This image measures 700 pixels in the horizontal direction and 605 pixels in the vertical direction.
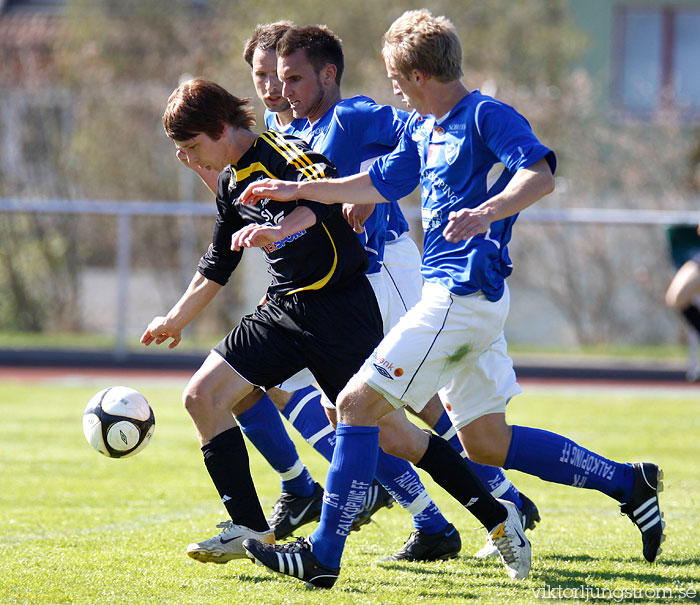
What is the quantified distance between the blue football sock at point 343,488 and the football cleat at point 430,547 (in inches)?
25.0

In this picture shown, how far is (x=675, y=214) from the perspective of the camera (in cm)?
1538

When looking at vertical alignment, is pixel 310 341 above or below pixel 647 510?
above

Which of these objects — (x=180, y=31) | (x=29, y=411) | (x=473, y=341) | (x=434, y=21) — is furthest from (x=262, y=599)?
(x=180, y=31)

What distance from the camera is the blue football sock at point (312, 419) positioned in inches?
198

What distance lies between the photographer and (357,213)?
14.8 feet

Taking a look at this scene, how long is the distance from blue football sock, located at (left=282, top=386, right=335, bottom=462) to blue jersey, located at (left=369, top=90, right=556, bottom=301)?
4.15 ft

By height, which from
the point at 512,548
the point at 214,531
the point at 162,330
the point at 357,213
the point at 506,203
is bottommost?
the point at 214,531

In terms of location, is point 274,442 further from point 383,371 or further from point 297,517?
point 383,371

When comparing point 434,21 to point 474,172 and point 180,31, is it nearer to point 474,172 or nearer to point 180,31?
point 474,172

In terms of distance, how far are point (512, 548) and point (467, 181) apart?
4.66 feet

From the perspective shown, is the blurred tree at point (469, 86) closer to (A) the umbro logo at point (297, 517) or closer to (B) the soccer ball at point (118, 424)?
(A) the umbro logo at point (297, 517)

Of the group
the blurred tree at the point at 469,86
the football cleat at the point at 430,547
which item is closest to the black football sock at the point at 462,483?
the football cleat at the point at 430,547

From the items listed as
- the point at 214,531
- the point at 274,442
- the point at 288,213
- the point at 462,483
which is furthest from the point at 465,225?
the point at 214,531

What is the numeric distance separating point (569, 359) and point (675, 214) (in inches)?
103
